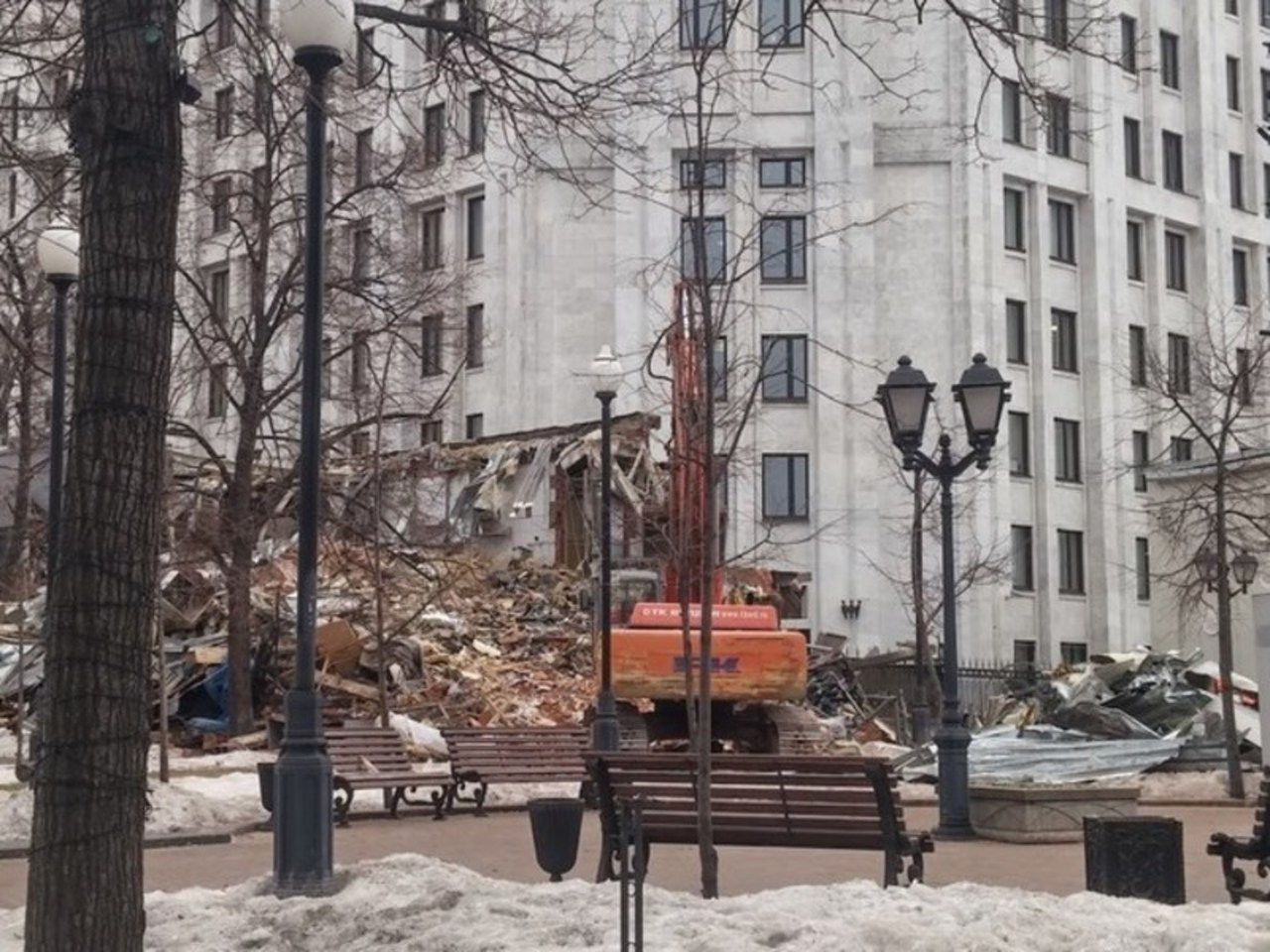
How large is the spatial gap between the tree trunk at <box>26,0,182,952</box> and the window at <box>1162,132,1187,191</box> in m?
54.5

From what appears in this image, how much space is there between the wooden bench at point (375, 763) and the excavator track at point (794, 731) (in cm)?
791

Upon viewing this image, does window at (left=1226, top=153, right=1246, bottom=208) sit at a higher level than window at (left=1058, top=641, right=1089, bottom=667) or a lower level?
higher

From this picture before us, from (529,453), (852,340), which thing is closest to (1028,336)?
(852,340)

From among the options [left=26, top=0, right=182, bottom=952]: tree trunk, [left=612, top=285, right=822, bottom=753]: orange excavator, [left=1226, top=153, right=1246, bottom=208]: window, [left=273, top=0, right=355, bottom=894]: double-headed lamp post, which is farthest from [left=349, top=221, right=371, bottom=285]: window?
[left=1226, top=153, right=1246, bottom=208]: window

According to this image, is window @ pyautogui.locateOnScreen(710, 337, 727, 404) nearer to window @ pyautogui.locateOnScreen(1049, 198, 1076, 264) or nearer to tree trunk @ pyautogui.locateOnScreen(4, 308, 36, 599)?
tree trunk @ pyautogui.locateOnScreen(4, 308, 36, 599)

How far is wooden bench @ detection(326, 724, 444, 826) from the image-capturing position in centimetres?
1786

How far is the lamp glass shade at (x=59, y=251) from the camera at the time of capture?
14.6 meters

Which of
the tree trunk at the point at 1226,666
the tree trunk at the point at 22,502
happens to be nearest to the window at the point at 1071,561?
the tree trunk at the point at 1226,666

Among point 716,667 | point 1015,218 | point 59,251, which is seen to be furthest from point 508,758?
point 1015,218

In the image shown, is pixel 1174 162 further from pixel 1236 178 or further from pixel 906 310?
pixel 906 310

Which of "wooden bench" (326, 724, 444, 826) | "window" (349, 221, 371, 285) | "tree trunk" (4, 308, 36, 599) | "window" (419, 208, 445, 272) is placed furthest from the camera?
"window" (419, 208, 445, 272)

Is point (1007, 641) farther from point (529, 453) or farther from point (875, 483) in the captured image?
point (529, 453)

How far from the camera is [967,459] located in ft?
51.9

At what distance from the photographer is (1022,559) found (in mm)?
52594
